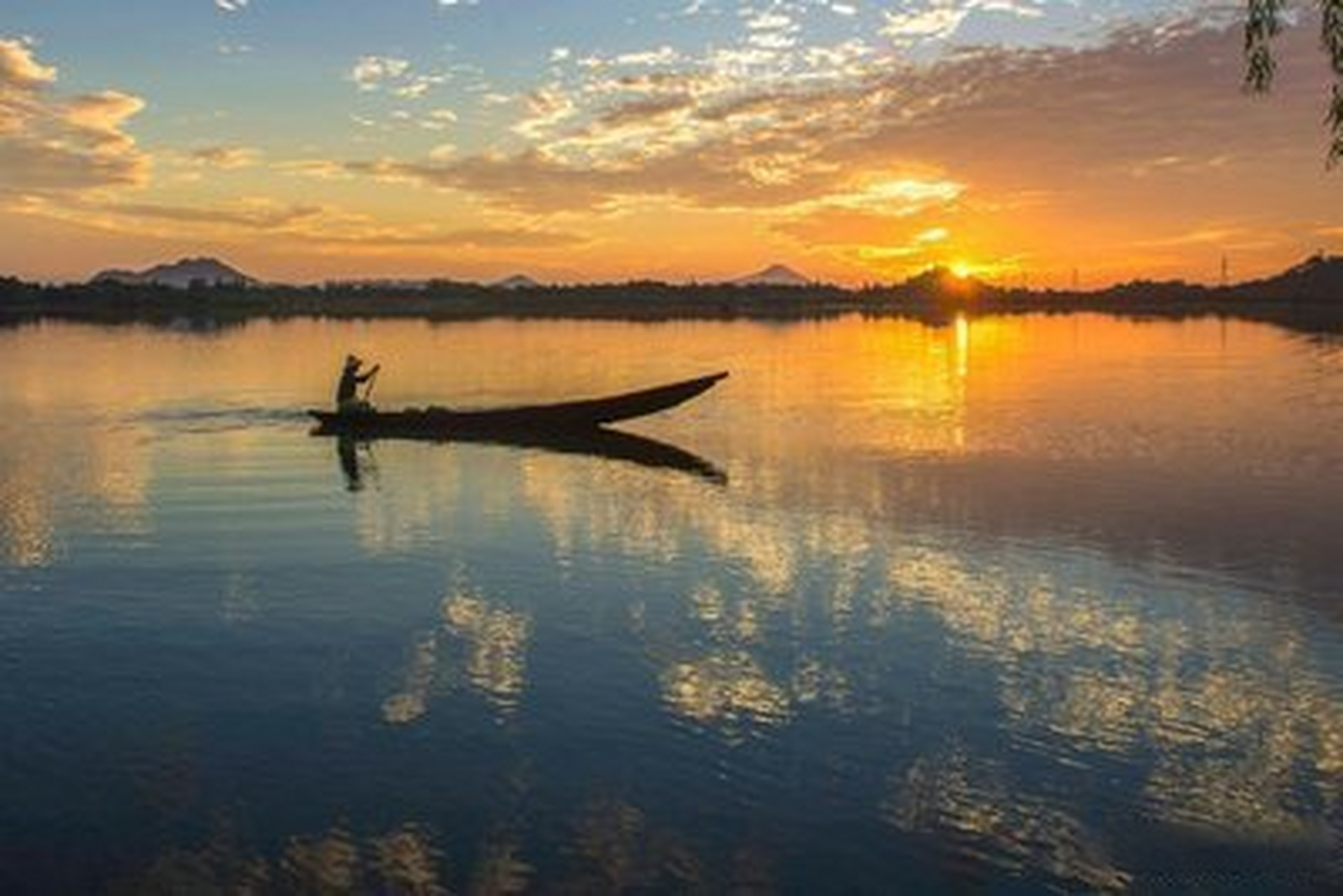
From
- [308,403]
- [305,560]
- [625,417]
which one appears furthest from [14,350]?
[305,560]

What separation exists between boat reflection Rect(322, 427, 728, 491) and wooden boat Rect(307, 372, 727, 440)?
7.4 inches

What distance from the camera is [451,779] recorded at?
12.9m

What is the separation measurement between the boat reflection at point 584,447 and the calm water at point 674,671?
568mm

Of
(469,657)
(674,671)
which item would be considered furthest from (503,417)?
(674,671)

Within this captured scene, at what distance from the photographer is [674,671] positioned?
16.4 metres

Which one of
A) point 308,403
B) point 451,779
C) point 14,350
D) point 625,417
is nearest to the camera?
point 451,779

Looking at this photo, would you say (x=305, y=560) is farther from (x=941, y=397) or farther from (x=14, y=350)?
(x=14, y=350)

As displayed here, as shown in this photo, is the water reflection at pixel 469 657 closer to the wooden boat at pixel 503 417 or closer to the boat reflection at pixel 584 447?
the boat reflection at pixel 584 447

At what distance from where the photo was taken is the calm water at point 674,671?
11398 mm

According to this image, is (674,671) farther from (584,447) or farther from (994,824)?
(584,447)

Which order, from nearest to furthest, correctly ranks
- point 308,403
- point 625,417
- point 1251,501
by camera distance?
point 1251,501 < point 625,417 < point 308,403

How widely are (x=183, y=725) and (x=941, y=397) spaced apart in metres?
48.3

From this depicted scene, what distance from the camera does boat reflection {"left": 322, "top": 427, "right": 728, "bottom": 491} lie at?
36.1 meters

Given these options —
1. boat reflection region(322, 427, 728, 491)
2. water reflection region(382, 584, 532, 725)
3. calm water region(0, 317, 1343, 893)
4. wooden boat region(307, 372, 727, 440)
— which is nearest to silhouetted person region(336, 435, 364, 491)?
boat reflection region(322, 427, 728, 491)
